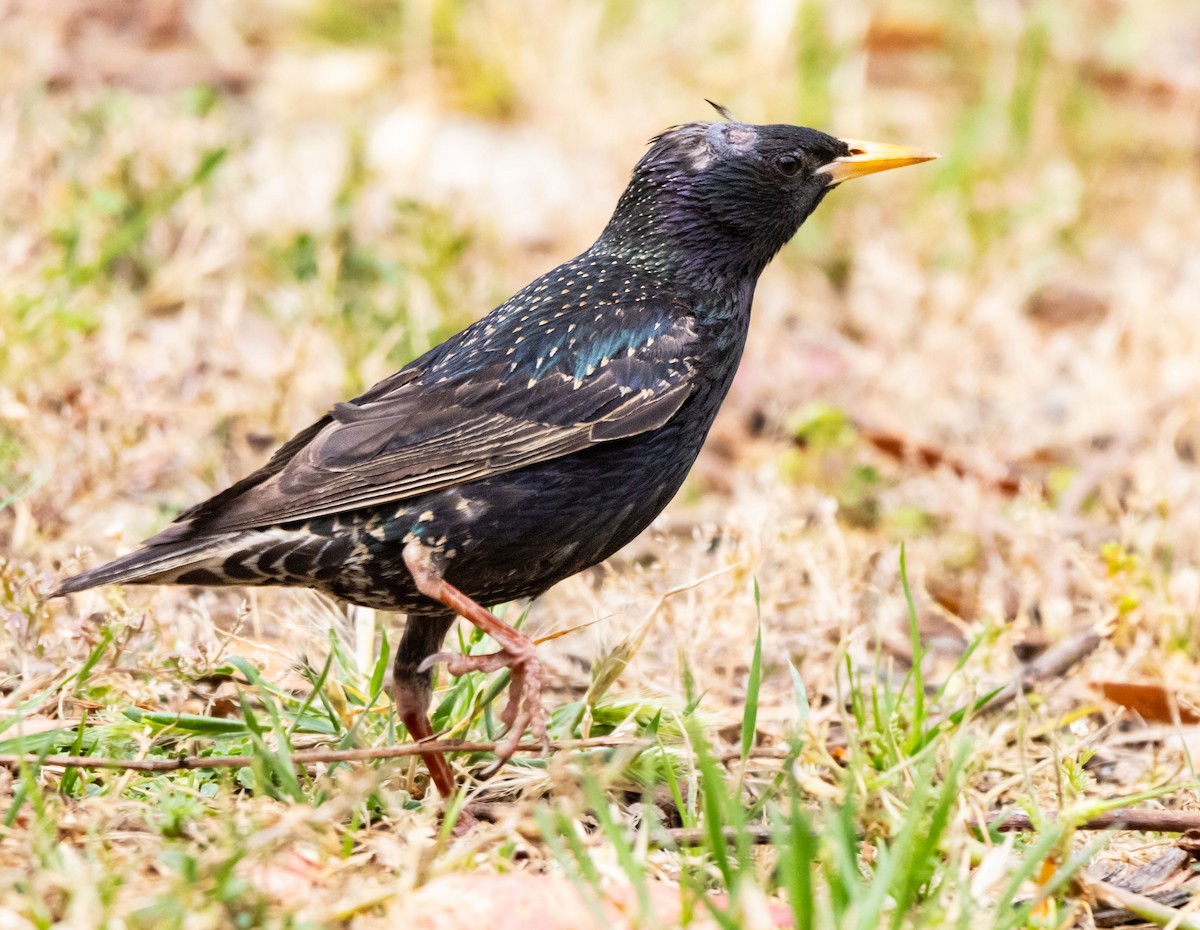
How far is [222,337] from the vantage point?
221 inches

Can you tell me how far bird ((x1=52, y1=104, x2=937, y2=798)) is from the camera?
3.54m

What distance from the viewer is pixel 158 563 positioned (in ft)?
11.4

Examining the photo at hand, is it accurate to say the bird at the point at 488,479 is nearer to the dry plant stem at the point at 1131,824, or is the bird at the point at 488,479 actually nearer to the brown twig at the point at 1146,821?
the dry plant stem at the point at 1131,824

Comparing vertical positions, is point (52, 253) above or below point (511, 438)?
above

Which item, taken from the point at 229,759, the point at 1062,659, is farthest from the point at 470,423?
the point at 1062,659

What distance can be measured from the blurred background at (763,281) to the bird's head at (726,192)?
748 mm

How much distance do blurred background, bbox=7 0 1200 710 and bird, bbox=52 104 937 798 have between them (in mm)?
489

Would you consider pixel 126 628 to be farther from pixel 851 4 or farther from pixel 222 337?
pixel 851 4

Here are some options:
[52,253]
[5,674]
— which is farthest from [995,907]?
[52,253]

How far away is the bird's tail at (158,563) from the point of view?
3410 mm

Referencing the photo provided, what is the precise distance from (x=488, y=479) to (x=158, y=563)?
29.4 inches

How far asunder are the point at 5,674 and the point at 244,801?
934mm

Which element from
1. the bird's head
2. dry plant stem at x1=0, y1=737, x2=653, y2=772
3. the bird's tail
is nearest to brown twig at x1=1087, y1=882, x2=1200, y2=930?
dry plant stem at x1=0, y1=737, x2=653, y2=772

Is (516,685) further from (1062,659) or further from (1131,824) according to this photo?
(1062,659)
